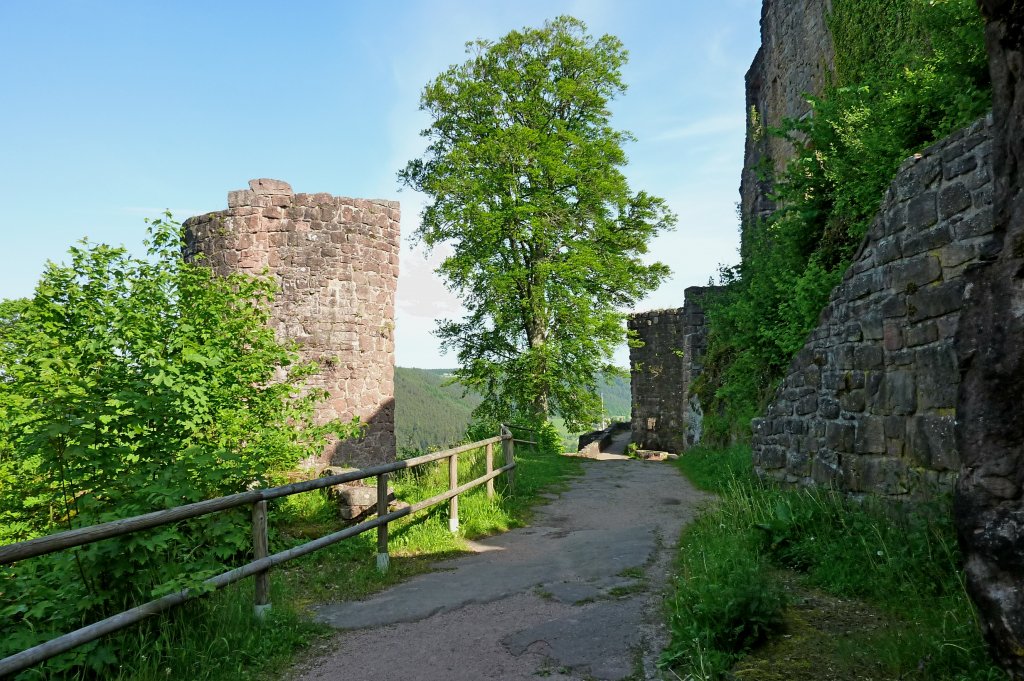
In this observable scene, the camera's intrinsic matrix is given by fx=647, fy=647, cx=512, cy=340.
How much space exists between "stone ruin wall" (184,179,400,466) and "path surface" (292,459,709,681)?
15.7ft

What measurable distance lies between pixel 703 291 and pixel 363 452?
10.6 m

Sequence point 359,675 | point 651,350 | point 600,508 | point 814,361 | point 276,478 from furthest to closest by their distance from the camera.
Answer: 1. point 651,350
2. point 600,508
3. point 276,478
4. point 814,361
5. point 359,675

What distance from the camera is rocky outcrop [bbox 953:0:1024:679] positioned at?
2.66 meters

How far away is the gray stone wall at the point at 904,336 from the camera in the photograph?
443 centimetres

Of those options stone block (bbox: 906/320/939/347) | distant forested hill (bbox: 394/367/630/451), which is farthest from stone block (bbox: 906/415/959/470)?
distant forested hill (bbox: 394/367/630/451)

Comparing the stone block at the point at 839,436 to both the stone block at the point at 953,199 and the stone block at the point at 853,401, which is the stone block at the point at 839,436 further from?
the stone block at the point at 953,199

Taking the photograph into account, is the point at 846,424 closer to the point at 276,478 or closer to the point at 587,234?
the point at 276,478

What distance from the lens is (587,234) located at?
19.7m

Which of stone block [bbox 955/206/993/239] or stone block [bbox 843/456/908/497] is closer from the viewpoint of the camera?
stone block [bbox 955/206/993/239]

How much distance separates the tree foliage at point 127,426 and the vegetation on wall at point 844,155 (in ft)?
20.9

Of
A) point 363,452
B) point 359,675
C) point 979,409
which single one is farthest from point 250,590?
point 363,452

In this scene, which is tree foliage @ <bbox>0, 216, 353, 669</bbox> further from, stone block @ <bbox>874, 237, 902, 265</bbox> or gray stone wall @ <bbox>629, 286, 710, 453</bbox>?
gray stone wall @ <bbox>629, 286, 710, 453</bbox>

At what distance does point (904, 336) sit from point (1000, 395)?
2.38m

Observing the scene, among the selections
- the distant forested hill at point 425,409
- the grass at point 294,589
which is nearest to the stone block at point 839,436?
the grass at point 294,589
